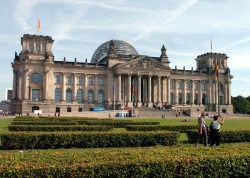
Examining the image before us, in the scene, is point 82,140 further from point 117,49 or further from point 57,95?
point 117,49

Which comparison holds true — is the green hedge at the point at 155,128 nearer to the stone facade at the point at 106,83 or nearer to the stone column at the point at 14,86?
the stone facade at the point at 106,83

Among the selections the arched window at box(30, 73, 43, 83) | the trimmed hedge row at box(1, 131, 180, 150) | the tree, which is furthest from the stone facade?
the trimmed hedge row at box(1, 131, 180, 150)

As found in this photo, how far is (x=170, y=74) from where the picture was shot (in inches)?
3873

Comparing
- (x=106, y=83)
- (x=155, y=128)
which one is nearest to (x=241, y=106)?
(x=106, y=83)

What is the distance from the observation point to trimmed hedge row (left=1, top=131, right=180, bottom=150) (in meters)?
18.0

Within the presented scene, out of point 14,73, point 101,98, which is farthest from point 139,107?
point 14,73

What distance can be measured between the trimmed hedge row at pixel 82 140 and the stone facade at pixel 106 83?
5585 centimetres

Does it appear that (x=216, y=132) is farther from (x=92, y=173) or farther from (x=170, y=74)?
(x=170, y=74)

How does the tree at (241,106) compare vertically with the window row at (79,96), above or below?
below

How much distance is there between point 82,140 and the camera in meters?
18.9

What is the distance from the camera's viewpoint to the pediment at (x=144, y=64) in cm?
8879

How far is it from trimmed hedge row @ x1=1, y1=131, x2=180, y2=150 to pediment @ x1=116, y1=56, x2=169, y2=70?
224 feet

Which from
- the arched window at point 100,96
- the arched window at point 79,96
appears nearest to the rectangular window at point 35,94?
the arched window at point 79,96

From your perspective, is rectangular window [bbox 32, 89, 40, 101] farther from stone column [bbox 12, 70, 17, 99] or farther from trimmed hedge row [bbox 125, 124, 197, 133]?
trimmed hedge row [bbox 125, 124, 197, 133]
